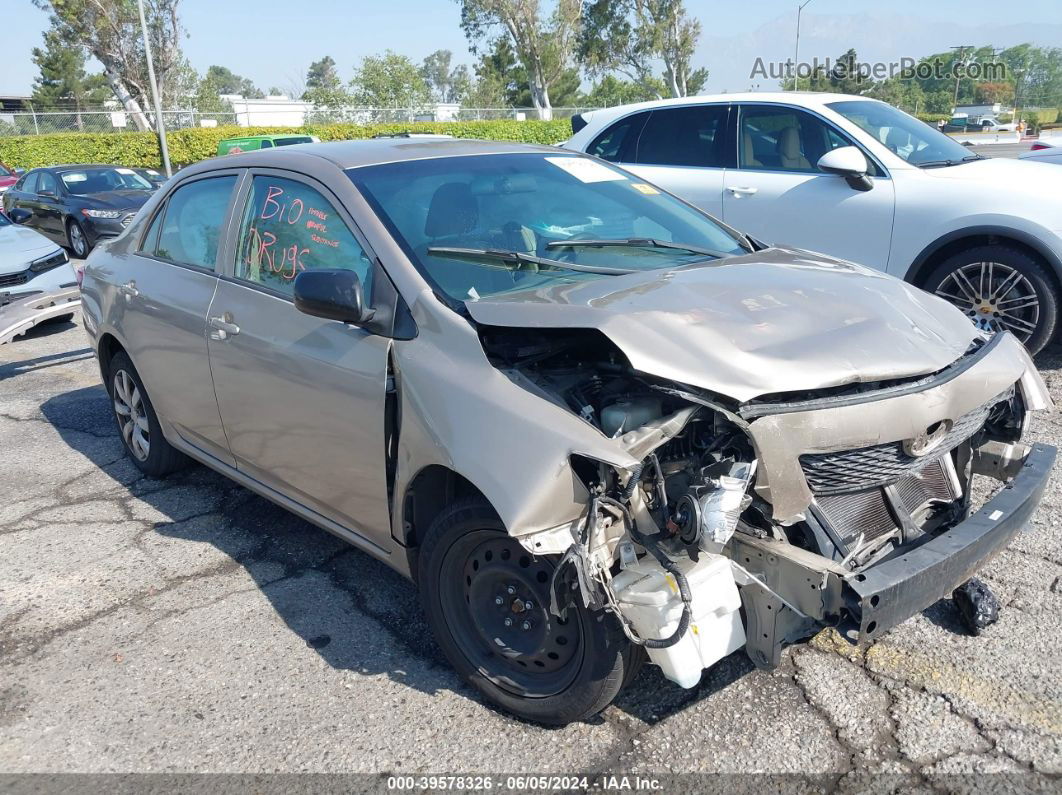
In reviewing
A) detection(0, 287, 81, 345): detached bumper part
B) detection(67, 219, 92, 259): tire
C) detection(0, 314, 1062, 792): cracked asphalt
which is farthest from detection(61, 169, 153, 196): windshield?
detection(0, 314, 1062, 792): cracked asphalt

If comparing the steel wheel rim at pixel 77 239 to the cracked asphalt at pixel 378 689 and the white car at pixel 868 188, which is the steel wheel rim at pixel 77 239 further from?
the cracked asphalt at pixel 378 689

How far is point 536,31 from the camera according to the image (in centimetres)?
4866

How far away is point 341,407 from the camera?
318cm

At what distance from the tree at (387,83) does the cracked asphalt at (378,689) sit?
48.1 meters

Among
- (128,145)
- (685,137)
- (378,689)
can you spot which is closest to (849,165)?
(685,137)

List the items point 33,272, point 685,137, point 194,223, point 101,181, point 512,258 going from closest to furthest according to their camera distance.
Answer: point 512,258, point 194,223, point 685,137, point 33,272, point 101,181

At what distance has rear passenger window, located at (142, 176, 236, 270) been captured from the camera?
4098 mm

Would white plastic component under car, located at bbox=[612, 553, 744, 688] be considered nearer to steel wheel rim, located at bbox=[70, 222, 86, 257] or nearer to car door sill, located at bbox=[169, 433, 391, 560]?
car door sill, located at bbox=[169, 433, 391, 560]

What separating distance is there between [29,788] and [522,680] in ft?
4.99

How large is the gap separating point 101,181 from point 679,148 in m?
11.1

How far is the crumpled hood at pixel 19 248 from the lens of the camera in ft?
27.6

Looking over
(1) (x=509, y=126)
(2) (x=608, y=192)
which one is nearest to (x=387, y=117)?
(1) (x=509, y=126)

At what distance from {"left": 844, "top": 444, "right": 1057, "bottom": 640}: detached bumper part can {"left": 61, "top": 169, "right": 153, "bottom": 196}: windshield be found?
1463 centimetres

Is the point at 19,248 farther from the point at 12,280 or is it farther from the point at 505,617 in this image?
the point at 505,617
